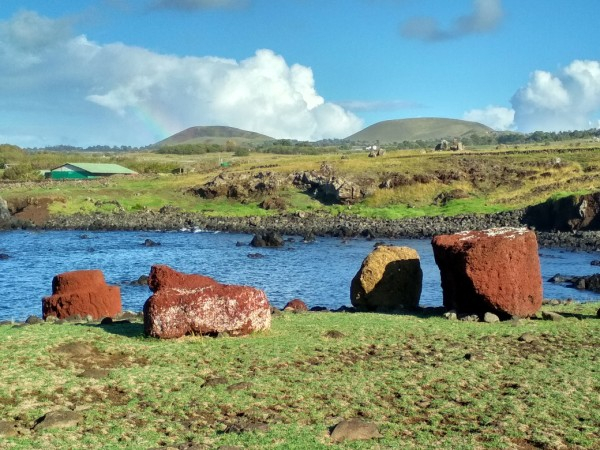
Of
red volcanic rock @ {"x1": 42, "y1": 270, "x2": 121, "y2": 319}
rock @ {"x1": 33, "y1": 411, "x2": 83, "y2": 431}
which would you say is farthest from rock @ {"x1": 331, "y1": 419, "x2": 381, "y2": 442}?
red volcanic rock @ {"x1": 42, "y1": 270, "x2": 121, "y2": 319}

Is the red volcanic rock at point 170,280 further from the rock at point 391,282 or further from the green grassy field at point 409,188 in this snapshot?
the green grassy field at point 409,188

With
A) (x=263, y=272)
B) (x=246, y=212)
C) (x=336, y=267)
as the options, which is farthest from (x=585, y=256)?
(x=246, y=212)

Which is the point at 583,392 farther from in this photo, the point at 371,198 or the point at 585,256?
the point at 371,198

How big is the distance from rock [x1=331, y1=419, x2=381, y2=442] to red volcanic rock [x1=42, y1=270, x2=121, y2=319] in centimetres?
1226

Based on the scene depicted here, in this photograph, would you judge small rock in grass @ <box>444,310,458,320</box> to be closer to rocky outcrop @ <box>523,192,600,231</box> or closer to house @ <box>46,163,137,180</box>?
rocky outcrop @ <box>523,192,600,231</box>

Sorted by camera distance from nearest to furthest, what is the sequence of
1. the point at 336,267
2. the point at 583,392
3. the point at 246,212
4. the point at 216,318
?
1. the point at 583,392
2. the point at 216,318
3. the point at 336,267
4. the point at 246,212

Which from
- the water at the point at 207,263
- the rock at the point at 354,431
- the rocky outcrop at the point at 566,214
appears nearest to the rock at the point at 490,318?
the rock at the point at 354,431

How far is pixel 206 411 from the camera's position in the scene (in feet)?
35.3

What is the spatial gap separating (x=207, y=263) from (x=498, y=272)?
113ft

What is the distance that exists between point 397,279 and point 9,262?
35.7 m

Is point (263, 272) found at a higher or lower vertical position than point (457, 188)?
lower

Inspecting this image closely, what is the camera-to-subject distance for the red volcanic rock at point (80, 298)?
20.5m

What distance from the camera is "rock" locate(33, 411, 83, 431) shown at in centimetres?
980

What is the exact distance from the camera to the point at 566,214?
6675 centimetres
